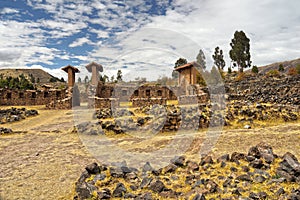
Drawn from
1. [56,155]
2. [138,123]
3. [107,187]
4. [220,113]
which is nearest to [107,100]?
[138,123]

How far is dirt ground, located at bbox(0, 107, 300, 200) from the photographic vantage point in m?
7.13

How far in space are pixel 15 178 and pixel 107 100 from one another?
71.3 feet

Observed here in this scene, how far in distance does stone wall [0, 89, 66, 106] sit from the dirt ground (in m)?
27.3

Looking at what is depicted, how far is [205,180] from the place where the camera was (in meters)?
6.57

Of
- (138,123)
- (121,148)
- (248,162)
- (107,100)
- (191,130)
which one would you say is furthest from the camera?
(107,100)

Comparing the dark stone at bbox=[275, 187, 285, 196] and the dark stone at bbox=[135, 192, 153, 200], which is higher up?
the dark stone at bbox=[275, 187, 285, 196]

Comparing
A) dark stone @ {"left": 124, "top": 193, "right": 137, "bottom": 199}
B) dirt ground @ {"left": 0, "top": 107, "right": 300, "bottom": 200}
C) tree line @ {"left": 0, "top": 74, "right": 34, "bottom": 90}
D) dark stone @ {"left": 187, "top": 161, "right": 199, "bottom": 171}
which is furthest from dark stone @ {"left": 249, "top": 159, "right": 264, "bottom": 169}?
tree line @ {"left": 0, "top": 74, "right": 34, "bottom": 90}

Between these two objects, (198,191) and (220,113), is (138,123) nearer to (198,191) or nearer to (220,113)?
(220,113)

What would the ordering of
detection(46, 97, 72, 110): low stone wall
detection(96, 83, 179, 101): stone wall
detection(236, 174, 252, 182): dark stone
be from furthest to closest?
1. detection(96, 83, 179, 101): stone wall
2. detection(46, 97, 72, 110): low stone wall
3. detection(236, 174, 252, 182): dark stone

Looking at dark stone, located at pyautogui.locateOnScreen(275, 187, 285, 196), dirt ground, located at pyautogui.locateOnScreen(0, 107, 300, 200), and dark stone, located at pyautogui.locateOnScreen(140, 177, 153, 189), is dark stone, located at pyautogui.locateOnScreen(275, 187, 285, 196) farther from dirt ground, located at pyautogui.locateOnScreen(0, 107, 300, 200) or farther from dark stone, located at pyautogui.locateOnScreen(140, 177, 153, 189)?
dirt ground, located at pyautogui.locateOnScreen(0, 107, 300, 200)

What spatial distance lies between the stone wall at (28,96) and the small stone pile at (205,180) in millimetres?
36054

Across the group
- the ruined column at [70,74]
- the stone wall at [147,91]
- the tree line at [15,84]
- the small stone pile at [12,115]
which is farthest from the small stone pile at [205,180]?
the tree line at [15,84]

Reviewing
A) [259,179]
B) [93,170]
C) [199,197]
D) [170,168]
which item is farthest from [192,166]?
[93,170]

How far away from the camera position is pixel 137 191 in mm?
6414
